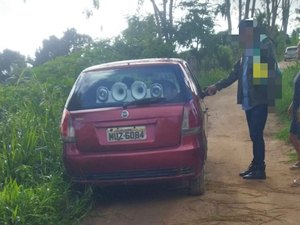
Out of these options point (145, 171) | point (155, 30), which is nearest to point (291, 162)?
point (145, 171)

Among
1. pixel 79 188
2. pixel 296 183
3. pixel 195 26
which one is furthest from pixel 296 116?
pixel 195 26

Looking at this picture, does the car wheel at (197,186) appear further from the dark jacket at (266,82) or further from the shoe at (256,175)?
the dark jacket at (266,82)

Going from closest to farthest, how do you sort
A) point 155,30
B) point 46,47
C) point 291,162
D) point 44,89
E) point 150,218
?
point 150,218
point 291,162
point 44,89
point 155,30
point 46,47

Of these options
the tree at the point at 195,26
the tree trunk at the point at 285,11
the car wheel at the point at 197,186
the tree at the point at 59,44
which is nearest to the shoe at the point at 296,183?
the car wheel at the point at 197,186

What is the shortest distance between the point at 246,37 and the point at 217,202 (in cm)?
235

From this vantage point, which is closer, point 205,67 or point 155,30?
point 155,30

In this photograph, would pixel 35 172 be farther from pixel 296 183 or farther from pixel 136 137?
pixel 296 183

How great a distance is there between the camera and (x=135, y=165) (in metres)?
5.38

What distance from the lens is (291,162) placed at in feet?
25.3

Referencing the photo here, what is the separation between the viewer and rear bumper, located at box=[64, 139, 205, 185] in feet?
17.6

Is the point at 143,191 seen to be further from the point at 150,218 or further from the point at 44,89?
the point at 44,89

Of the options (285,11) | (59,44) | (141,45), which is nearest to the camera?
(141,45)

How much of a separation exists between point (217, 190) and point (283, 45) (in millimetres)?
31248

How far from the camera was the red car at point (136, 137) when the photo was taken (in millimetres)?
5391
